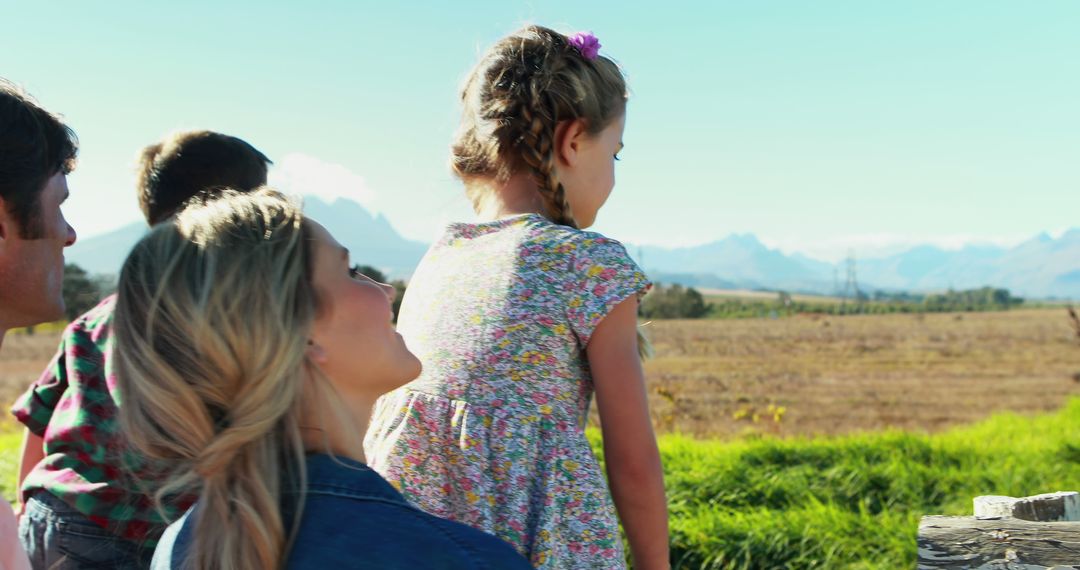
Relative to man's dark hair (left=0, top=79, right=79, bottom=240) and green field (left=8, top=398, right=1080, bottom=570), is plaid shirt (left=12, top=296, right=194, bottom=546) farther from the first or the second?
green field (left=8, top=398, right=1080, bottom=570)

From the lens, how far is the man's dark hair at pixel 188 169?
2281mm

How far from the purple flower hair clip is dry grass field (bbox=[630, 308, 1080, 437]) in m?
5.70

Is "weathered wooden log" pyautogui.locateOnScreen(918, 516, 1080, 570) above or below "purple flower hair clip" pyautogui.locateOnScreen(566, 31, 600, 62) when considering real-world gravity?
below

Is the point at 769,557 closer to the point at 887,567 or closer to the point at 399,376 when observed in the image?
the point at 887,567

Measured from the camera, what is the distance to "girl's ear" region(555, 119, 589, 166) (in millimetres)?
1654

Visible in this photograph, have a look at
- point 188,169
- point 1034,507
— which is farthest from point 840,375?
point 188,169

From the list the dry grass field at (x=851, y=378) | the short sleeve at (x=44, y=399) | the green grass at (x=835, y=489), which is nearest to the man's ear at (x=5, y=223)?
the short sleeve at (x=44, y=399)

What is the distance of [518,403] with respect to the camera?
1494mm

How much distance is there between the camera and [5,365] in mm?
24438

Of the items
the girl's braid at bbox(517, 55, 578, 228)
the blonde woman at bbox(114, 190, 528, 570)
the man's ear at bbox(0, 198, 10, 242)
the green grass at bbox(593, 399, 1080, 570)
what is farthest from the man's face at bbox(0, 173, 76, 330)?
the green grass at bbox(593, 399, 1080, 570)

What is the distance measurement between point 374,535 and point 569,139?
87cm

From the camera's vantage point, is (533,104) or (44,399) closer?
(533,104)

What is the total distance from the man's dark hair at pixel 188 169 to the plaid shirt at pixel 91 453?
399mm

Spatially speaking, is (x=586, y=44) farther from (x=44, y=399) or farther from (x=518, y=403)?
(x=44, y=399)
